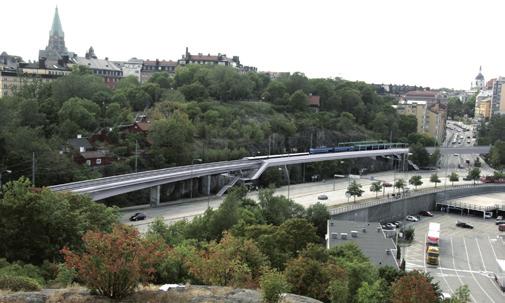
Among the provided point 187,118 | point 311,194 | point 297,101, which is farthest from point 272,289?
point 297,101

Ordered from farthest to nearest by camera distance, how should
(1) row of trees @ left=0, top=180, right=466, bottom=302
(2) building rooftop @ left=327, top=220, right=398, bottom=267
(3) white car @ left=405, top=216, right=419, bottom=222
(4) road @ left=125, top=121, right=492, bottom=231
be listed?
(3) white car @ left=405, top=216, right=419, bottom=222 → (4) road @ left=125, top=121, right=492, bottom=231 → (2) building rooftop @ left=327, top=220, right=398, bottom=267 → (1) row of trees @ left=0, top=180, right=466, bottom=302

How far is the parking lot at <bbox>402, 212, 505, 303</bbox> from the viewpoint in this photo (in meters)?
33.8

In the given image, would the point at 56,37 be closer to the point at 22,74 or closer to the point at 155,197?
the point at 22,74

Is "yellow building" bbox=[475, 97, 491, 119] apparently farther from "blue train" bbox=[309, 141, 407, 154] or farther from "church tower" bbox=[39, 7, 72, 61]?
"church tower" bbox=[39, 7, 72, 61]

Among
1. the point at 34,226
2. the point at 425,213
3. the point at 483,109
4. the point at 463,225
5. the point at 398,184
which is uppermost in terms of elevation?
the point at 483,109

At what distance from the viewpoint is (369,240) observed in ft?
Answer: 113

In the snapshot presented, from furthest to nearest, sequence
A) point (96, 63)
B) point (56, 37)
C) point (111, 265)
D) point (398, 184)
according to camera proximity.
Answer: point (56, 37) → point (96, 63) → point (398, 184) → point (111, 265)

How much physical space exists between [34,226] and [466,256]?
32.4 m

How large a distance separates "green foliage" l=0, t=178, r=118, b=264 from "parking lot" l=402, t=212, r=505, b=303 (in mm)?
20948

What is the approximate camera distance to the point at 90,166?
162 ft

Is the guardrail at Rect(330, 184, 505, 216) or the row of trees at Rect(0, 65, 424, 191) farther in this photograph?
→ the guardrail at Rect(330, 184, 505, 216)

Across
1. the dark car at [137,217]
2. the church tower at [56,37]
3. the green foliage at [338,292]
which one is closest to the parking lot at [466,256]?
the green foliage at [338,292]

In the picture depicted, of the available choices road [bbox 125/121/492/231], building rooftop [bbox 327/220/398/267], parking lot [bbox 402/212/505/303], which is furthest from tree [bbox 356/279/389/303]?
road [bbox 125/121/492/231]

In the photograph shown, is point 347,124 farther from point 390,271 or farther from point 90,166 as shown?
point 390,271
